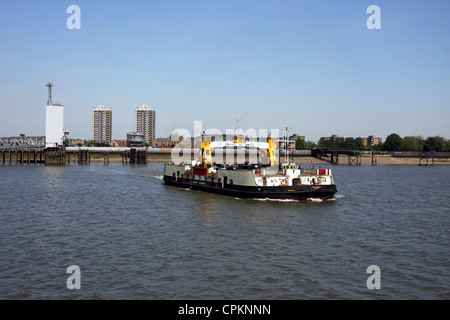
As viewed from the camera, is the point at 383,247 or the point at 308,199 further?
the point at 308,199

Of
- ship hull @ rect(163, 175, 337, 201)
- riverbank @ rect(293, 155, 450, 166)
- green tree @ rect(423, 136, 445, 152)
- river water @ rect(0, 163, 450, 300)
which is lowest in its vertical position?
river water @ rect(0, 163, 450, 300)

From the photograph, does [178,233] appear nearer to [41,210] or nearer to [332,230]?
[332,230]

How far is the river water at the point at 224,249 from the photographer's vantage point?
17.1 metres

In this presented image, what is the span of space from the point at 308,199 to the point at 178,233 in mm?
19918

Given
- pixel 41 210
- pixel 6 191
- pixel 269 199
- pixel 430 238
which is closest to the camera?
pixel 430 238

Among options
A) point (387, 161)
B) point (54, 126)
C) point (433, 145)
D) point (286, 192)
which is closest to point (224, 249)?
point (286, 192)

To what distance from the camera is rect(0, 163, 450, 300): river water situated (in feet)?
56.0

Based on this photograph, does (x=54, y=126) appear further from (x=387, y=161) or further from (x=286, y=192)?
(x=387, y=161)

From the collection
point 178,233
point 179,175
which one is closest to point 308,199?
point 178,233

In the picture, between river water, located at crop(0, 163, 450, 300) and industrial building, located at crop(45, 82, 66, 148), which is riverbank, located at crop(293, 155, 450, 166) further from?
river water, located at crop(0, 163, 450, 300)

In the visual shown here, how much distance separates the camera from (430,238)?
26.4 m

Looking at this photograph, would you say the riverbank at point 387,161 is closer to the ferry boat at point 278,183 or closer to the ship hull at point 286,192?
the ferry boat at point 278,183

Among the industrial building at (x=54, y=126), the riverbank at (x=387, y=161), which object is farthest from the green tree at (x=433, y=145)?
the industrial building at (x=54, y=126)

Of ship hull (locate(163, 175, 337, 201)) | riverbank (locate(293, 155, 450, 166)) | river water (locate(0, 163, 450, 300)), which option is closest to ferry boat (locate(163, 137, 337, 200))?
ship hull (locate(163, 175, 337, 201))
